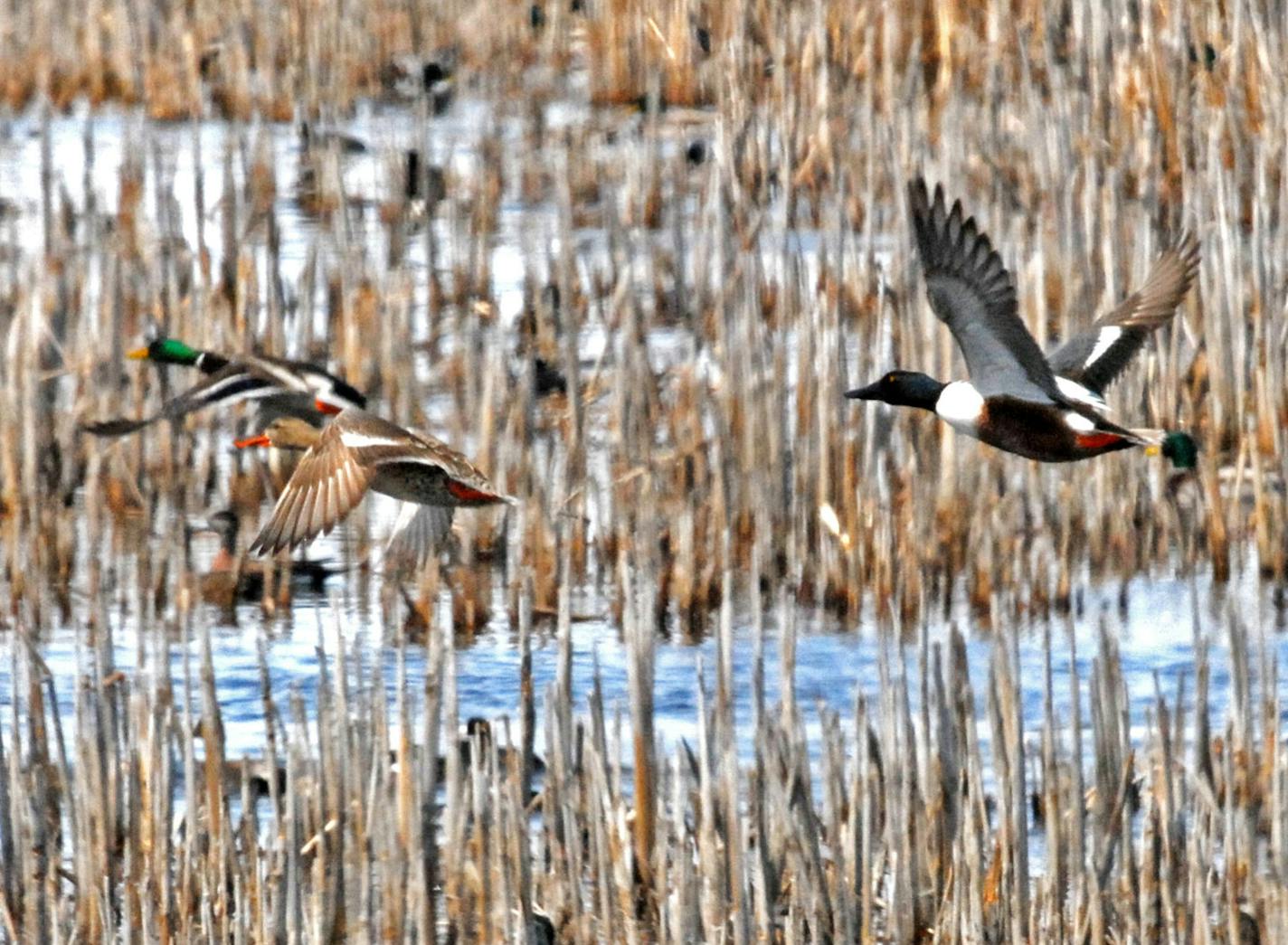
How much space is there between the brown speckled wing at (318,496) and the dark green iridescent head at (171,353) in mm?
1570

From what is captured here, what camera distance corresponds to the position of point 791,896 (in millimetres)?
3908

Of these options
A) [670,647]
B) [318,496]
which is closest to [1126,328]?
[670,647]

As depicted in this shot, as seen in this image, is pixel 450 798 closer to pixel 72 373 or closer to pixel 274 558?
pixel 274 558

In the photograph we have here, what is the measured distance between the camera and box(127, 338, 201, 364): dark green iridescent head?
7.04 metres

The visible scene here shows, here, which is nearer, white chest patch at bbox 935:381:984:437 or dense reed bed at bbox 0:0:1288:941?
dense reed bed at bbox 0:0:1288:941

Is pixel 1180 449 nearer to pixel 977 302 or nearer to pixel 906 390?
pixel 906 390

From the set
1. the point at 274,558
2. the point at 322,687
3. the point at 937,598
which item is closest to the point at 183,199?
the point at 274,558

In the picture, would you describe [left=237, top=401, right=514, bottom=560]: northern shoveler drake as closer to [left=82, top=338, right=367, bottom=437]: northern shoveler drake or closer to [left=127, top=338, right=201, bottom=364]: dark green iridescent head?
[left=82, top=338, right=367, bottom=437]: northern shoveler drake

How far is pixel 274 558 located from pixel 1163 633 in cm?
230

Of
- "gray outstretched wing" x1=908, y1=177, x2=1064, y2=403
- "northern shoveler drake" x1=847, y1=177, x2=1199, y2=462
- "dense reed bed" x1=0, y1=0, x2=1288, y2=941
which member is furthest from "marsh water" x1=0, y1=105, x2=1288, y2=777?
"gray outstretched wing" x1=908, y1=177, x2=1064, y2=403

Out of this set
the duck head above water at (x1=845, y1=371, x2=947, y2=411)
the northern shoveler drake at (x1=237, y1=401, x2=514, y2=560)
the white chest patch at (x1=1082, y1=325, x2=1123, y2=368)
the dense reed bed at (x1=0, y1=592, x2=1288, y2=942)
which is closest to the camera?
the dense reed bed at (x1=0, y1=592, x2=1288, y2=942)

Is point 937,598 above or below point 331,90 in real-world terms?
below

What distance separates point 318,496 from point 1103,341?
1.88 meters

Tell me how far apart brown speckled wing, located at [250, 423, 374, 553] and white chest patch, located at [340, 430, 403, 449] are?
13 mm
